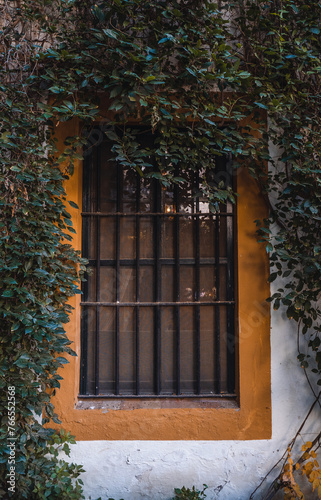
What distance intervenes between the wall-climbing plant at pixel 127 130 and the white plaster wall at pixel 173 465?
0.15 m

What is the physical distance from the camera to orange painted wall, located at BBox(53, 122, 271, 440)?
2666 millimetres

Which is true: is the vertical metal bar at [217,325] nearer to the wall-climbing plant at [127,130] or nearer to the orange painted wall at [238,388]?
the orange painted wall at [238,388]

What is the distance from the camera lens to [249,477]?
2674 millimetres

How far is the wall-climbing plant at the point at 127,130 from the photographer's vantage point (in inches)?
90.7

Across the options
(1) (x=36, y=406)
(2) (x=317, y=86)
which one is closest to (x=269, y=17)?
(2) (x=317, y=86)

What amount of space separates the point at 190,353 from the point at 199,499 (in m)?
1.03

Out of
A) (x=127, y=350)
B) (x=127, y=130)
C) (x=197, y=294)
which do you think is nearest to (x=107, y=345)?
(x=127, y=350)

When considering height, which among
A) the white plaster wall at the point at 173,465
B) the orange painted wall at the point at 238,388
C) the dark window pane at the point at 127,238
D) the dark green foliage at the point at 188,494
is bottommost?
the dark green foliage at the point at 188,494

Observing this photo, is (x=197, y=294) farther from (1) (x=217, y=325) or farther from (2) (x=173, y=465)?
(2) (x=173, y=465)

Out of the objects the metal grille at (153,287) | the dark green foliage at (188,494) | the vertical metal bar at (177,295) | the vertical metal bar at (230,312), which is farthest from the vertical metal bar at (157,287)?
the dark green foliage at (188,494)

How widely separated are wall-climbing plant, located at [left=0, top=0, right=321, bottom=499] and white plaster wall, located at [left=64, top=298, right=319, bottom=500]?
15 cm

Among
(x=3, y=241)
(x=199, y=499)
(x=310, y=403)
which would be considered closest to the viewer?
(x=3, y=241)

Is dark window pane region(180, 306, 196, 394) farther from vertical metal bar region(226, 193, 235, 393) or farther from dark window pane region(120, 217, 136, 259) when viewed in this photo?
dark window pane region(120, 217, 136, 259)

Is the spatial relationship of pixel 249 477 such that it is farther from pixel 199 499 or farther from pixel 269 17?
pixel 269 17
